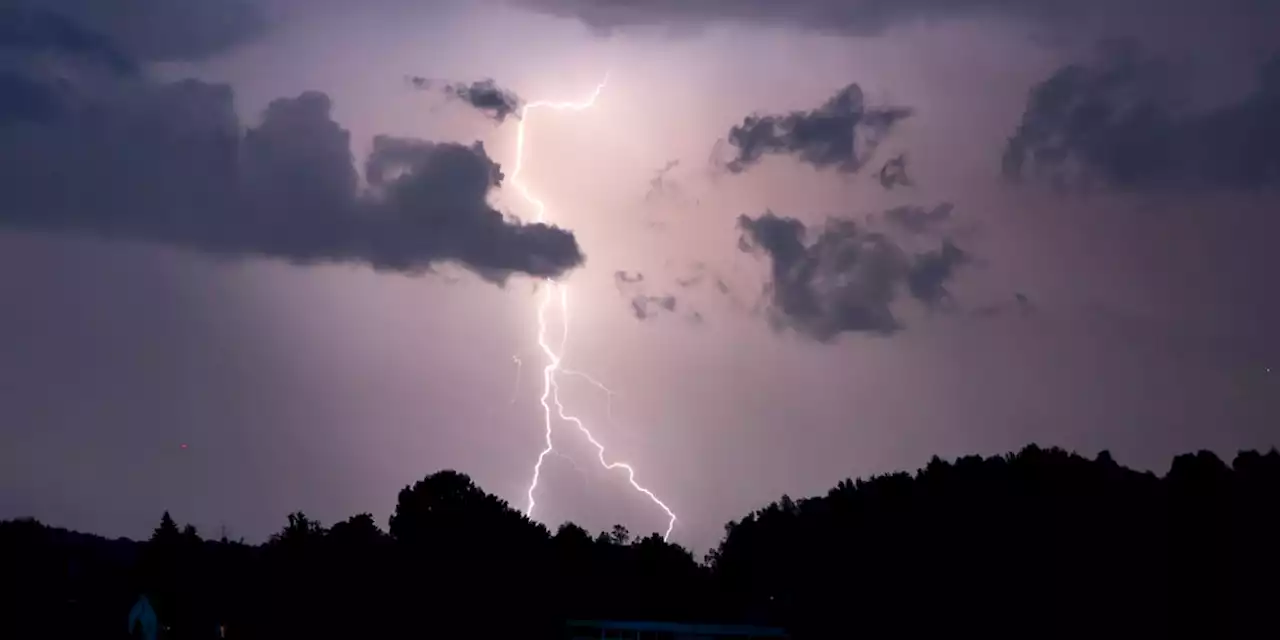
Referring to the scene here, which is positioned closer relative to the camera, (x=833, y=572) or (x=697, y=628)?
(x=697, y=628)

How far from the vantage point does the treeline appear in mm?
68875

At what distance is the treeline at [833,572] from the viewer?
226ft

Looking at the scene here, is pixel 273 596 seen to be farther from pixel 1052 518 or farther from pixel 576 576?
pixel 1052 518

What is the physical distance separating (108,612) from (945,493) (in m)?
41.7

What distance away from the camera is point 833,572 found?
289 feet

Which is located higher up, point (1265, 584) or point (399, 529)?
point (399, 529)

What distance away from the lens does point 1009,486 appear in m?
90.6

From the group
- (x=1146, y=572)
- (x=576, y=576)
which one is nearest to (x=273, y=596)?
(x=576, y=576)

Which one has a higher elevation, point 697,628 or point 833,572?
point 833,572

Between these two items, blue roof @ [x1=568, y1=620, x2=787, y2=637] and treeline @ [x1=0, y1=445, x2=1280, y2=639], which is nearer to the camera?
treeline @ [x1=0, y1=445, x2=1280, y2=639]

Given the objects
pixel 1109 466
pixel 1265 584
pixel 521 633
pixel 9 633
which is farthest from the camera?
pixel 1109 466

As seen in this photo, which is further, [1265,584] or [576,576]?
[576,576]

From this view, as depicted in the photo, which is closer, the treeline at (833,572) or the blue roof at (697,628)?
the treeline at (833,572)

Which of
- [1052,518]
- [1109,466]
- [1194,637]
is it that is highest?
[1109,466]
